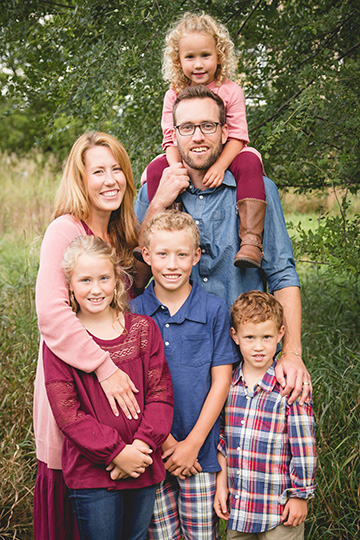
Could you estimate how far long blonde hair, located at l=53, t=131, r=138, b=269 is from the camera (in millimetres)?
2547

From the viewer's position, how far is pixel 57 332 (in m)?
2.24

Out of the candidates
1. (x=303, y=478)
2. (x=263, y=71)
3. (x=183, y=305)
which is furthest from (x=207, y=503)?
(x=263, y=71)

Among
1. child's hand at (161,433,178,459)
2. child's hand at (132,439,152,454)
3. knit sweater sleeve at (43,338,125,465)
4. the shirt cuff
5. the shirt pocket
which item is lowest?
Result: the shirt cuff

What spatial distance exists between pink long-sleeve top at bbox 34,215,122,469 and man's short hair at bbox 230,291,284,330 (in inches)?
22.8

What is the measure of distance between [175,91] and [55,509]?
7.64ft

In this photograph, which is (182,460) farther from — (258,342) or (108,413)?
(258,342)

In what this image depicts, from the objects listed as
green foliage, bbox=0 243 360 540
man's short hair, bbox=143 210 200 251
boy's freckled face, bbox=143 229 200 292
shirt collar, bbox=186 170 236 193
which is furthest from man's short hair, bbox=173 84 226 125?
green foliage, bbox=0 243 360 540

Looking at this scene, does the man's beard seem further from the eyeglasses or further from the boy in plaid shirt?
the boy in plaid shirt

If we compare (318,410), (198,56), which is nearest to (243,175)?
(198,56)

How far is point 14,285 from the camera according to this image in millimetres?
5555

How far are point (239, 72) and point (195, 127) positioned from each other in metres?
2.49

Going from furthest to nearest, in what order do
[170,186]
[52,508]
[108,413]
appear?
[170,186] < [52,508] < [108,413]

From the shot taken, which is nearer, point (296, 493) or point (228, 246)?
point (296, 493)

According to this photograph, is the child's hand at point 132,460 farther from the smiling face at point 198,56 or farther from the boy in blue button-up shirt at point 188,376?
the smiling face at point 198,56
